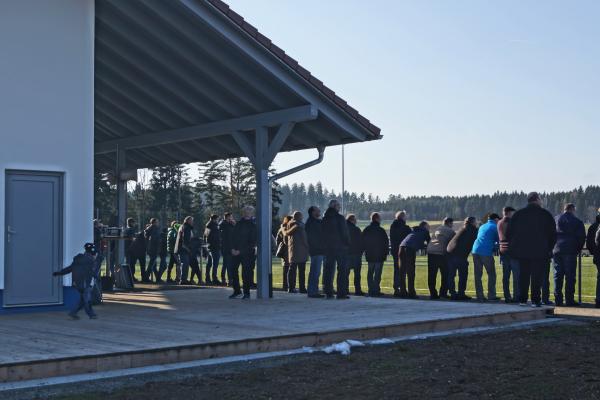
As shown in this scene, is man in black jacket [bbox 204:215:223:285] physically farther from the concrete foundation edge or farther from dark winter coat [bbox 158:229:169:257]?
the concrete foundation edge

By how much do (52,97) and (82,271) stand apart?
3.03 m

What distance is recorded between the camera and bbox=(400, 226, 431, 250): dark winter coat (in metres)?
17.0

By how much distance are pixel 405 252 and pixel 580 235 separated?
3286 mm

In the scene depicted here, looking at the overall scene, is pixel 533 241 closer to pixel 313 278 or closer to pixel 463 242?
pixel 463 242

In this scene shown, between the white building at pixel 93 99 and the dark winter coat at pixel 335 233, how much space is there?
113 cm

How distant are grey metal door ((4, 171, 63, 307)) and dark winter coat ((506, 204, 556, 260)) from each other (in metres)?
7.38

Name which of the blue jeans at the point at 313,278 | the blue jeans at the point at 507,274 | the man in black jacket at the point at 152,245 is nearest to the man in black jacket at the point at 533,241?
the blue jeans at the point at 507,274

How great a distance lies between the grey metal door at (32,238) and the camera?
1305 cm

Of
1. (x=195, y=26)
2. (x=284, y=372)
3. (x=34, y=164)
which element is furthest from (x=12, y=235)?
(x=284, y=372)

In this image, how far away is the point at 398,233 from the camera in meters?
17.7

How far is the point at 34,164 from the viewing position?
13.3 metres

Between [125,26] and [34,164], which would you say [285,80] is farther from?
[34,164]

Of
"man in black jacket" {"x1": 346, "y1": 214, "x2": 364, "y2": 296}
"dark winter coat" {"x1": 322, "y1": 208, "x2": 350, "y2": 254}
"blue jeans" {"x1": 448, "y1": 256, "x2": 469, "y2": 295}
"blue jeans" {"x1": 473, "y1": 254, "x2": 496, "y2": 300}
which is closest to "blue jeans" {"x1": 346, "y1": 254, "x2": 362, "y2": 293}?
"man in black jacket" {"x1": 346, "y1": 214, "x2": 364, "y2": 296}

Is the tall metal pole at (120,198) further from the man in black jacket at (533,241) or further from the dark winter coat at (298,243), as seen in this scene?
the man in black jacket at (533,241)
